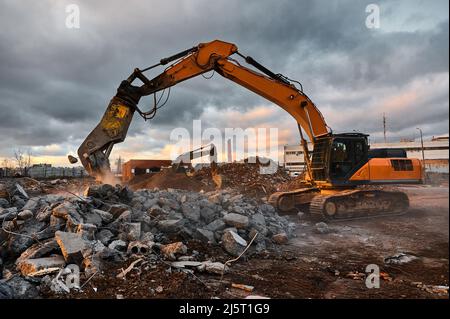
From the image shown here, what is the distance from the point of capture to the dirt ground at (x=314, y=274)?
12.4 ft

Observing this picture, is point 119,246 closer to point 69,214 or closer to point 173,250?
point 173,250

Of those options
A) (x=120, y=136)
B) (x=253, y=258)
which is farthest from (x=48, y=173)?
(x=253, y=258)

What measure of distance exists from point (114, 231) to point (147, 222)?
0.69 meters

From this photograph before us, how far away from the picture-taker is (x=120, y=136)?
24.8 ft

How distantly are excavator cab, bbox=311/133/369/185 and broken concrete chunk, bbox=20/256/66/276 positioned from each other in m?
7.43

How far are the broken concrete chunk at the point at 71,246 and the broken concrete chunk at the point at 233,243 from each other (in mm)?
2470

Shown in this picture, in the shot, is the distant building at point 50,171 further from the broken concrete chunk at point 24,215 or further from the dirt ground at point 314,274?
the dirt ground at point 314,274

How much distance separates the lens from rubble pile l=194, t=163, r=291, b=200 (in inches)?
591

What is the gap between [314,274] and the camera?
4.57 metres

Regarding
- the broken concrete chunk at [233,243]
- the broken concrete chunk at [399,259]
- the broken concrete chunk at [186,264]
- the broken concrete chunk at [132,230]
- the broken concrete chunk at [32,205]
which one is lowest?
the broken concrete chunk at [399,259]

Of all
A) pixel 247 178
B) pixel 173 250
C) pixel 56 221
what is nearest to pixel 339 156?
pixel 173 250

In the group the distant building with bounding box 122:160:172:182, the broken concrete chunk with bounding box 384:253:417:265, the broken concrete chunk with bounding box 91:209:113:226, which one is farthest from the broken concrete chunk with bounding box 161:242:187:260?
the distant building with bounding box 122:160:172:182

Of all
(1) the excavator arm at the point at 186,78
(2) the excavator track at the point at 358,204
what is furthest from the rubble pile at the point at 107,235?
(2) the excavator track at the point at 358,204

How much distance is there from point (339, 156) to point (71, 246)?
7.66 meters
